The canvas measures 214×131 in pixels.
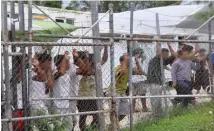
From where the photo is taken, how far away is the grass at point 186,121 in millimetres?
8352

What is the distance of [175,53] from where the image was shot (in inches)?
346

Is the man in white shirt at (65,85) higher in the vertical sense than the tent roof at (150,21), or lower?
lower

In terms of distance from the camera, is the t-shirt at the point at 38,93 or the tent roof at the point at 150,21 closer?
the t-shirt at the point at 38,93

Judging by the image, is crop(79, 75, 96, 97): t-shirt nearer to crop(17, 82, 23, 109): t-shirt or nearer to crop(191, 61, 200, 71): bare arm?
crop(17, 82, 23, 109): t-shirt

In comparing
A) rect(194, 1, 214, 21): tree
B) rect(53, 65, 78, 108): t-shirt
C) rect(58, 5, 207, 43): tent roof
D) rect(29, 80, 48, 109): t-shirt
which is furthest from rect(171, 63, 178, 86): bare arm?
rect(58, 5, 207, 43): tent roof

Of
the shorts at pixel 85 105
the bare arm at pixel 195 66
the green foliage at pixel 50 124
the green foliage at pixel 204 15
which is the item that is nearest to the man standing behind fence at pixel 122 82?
the shorts at pixel 85 105

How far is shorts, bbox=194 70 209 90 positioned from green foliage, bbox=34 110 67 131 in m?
3.84

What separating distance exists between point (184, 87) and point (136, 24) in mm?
7790

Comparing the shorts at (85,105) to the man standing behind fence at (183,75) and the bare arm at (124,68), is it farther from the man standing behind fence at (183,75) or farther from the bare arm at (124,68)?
the man standing behind fence at (183,75)

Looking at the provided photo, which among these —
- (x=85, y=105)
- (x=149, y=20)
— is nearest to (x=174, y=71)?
(x=85, y=105)

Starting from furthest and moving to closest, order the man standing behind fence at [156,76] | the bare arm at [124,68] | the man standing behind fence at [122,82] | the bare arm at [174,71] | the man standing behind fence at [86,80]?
the bare arm at [174,71]
the man standing behind fence at [156,76]
the man standing behind fence at [122,82]
the bare arm at [124,68]
the man standing behind fence at [86,80]

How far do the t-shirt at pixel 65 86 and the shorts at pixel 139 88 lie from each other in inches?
53.9

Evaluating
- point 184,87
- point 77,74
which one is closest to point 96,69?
point 77,74

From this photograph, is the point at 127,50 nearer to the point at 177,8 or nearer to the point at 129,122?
the point at 129,122
